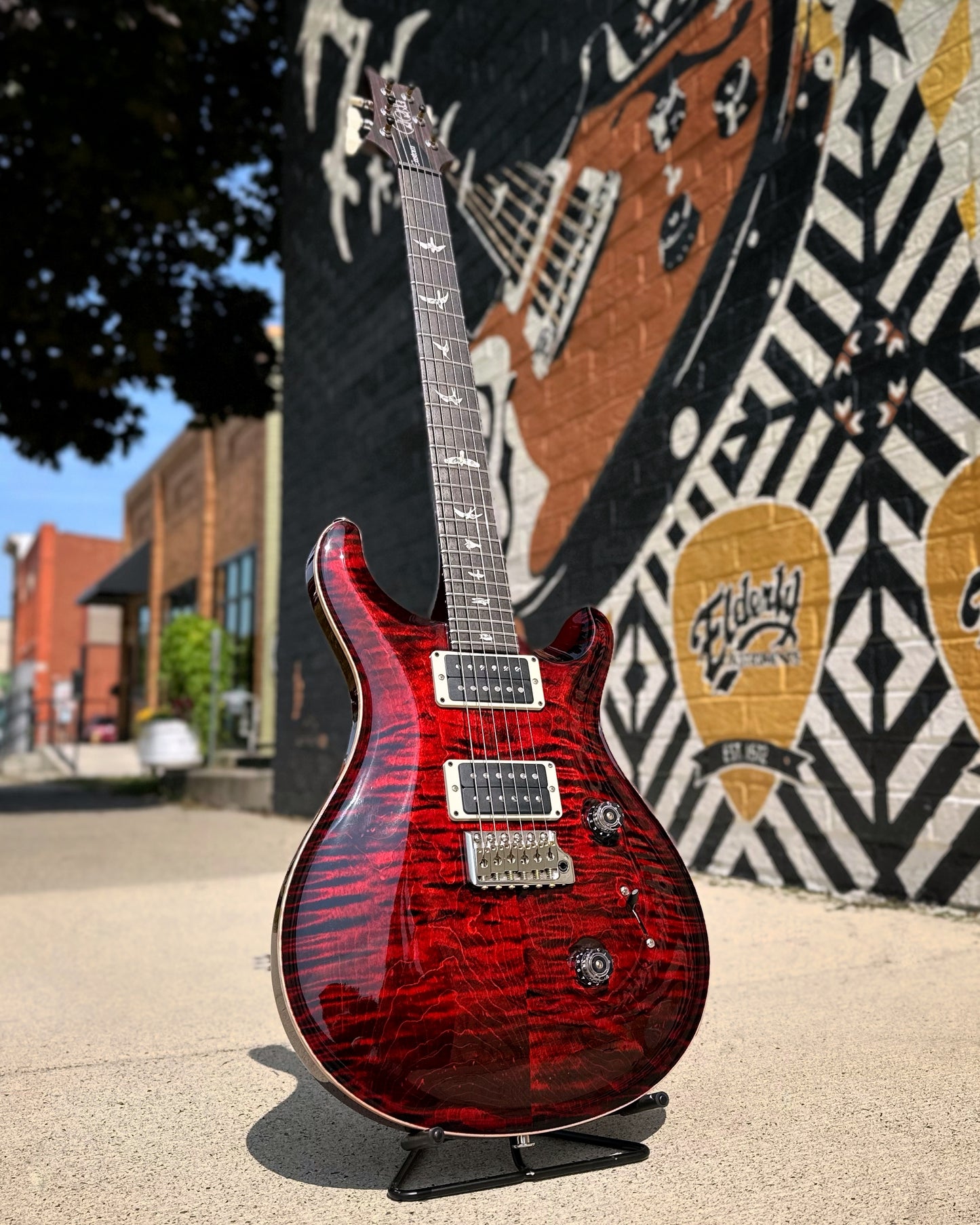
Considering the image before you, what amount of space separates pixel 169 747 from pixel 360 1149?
1078cm

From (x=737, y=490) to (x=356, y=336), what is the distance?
4.41 metres

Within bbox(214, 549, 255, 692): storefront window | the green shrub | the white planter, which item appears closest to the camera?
the white planter

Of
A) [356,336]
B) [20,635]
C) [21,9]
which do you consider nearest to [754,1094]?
[356,336]

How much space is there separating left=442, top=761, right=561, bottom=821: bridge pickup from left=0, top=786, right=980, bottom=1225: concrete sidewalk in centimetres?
57

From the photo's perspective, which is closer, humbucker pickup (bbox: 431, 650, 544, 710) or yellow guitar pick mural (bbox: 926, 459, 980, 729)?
humbucker pickup (bbox: 431, 650, 544, 710)

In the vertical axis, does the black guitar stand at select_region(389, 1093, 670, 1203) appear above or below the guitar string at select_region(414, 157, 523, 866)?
below

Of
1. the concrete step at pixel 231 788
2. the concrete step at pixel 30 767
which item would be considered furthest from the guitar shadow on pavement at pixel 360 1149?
the concrete step at pixel 30 767

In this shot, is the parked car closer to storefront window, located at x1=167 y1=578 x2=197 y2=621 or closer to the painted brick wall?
storefront window, located at x1=167 y1=578 x2=197 y2=621

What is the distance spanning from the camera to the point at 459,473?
83.4 inches

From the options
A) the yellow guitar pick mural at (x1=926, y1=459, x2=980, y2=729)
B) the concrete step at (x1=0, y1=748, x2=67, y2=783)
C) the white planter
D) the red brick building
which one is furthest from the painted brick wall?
the red brick building

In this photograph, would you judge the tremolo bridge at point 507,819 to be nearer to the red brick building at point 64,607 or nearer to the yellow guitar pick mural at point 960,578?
the yellow guitar pick mural at point 960,578

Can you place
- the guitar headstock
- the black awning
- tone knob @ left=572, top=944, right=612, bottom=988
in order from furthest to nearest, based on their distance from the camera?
the black awning < the guitar headstock < tone knob @ left=572, top=944, right=612, bottom=988

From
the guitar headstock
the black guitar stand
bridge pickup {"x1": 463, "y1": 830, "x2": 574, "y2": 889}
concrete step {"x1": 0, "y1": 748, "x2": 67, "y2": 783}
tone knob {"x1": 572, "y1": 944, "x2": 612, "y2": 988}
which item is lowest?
concrete step {"x1": 0, "y1": 748, "x2": 67, "y2": 783}

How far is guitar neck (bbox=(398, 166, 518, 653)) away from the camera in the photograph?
1.94 m
